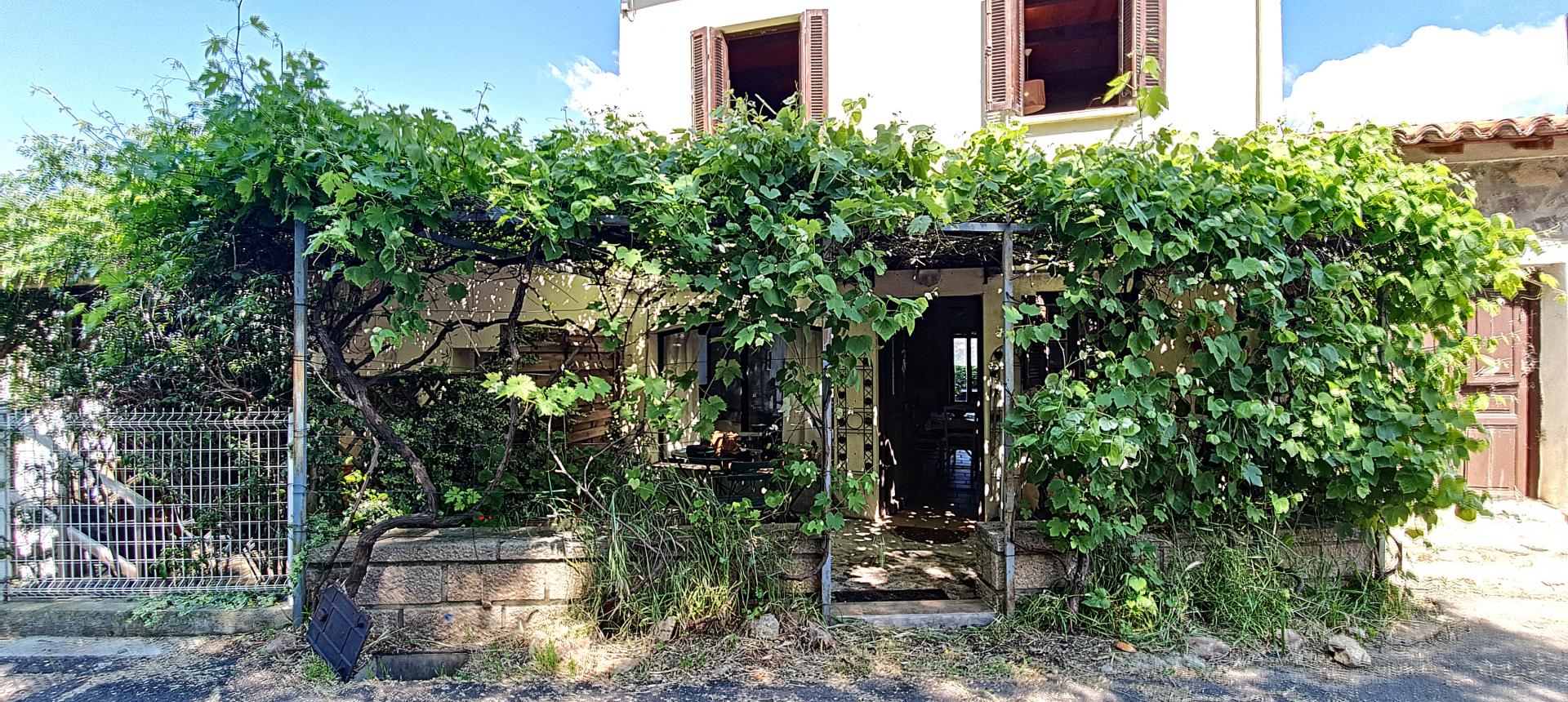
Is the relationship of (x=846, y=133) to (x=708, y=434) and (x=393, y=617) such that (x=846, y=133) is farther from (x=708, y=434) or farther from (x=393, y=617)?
(x=393, y=617)

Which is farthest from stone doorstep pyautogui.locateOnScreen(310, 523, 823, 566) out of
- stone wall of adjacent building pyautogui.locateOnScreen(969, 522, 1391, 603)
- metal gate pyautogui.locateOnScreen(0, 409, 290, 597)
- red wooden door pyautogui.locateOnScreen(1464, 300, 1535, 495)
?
red wooden door pyautogui.locateOnScreen(1464, 300, 1535, 495)

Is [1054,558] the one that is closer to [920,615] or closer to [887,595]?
[920,615]

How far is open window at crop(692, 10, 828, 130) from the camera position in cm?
668

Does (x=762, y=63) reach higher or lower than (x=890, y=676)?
higher

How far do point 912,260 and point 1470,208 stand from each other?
3.22m

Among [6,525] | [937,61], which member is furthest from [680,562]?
[937,61]

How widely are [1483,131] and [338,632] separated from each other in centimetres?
801

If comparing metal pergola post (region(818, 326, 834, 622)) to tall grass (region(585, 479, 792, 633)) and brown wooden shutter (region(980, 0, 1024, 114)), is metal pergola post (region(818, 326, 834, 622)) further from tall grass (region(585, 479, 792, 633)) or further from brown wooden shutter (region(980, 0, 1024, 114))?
brown wooden shutter (region(980, 0, 1024, 114))

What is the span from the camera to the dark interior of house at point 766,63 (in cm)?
705

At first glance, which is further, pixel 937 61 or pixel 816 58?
pixel 816 58

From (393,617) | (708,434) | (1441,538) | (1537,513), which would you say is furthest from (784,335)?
(1537,513)

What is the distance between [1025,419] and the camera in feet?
12.9

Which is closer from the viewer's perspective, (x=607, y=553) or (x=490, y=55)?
(x=607, y=553)

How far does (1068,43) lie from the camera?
7.00 m
